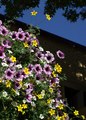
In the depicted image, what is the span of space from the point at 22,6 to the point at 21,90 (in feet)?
16.9

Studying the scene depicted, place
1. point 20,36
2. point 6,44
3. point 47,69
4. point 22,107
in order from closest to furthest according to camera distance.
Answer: point 22,107 < point 6,44 < point 47,69 < point 20,36

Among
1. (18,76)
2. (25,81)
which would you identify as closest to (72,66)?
(25,81)

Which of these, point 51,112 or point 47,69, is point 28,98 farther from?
point 47,69

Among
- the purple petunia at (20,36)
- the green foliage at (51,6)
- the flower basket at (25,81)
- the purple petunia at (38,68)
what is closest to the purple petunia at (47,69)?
the flower basket at (25,81)

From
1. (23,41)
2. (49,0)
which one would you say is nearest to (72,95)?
(49,0)

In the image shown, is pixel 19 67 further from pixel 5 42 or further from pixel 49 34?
pixel 49 34

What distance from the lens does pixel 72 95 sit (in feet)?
37.6

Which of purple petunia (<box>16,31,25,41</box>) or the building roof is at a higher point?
the building roof

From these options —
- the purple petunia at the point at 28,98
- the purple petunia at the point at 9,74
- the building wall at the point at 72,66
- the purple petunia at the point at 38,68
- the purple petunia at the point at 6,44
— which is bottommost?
the purple petunia at the point at 28,98

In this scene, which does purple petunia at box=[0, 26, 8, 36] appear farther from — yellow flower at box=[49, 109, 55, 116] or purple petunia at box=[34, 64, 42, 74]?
yellow flower at box=[49, 109, 55, 116]

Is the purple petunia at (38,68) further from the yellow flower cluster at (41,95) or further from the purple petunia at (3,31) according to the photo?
the purple petunia at (3,31)

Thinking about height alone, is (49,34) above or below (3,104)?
above

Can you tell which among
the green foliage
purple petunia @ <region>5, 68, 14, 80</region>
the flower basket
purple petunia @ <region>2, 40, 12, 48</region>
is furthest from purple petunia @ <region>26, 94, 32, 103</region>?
the green foliage

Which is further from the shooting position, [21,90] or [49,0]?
[49,0]
